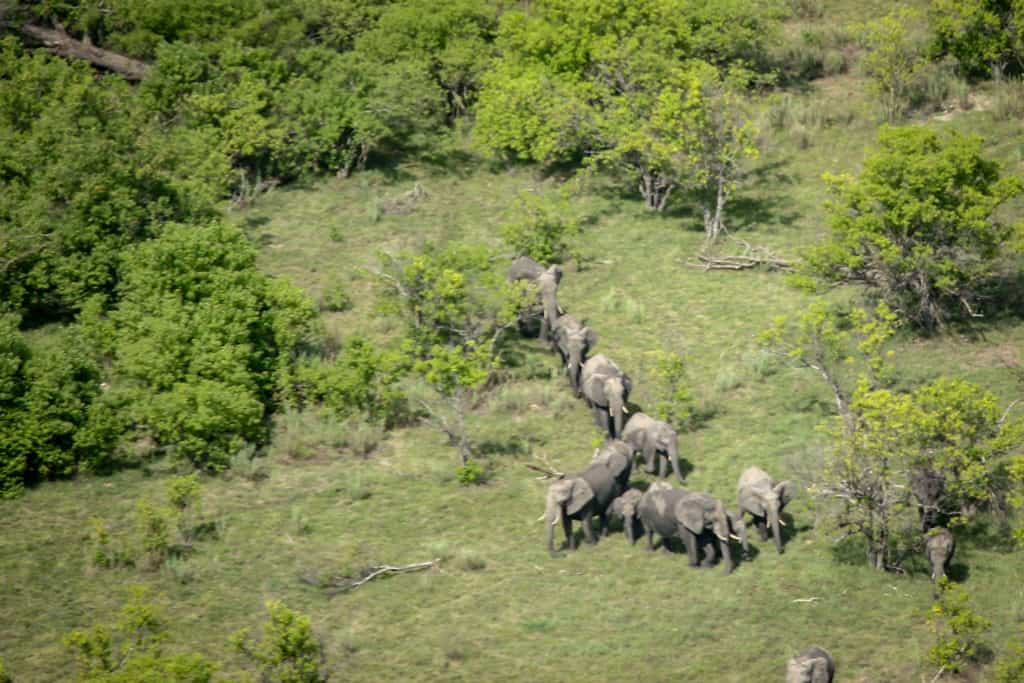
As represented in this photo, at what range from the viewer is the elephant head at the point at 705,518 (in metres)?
25.1

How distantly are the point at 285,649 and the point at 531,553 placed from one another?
16.9 feet

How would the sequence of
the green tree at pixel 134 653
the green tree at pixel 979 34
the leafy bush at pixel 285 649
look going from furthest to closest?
the green tree at pixel 979 34 < the leafy bush at pixel 285 649 < the green tree at pixel 134 653

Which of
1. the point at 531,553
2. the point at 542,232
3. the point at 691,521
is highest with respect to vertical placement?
the point at 542,232

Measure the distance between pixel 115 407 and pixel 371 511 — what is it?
5.28m

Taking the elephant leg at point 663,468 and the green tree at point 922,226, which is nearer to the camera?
the elephant leg at point 663,468

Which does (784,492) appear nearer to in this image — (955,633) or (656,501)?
(656,501)

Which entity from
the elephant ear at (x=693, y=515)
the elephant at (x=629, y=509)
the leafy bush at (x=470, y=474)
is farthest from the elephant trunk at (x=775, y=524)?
the leafy bush at (x=470, y=474)

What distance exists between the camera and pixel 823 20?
48656 mm

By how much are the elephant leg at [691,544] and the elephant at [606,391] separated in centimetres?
408

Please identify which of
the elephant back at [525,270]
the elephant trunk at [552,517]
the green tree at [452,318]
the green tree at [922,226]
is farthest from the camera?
the elephant back at [525,270]

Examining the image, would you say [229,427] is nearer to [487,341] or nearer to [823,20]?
[487,341]

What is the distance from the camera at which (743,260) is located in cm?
3641

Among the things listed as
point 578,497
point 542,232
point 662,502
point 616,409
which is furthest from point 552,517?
point 542,232

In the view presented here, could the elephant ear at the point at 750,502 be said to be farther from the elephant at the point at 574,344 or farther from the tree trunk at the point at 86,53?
the tree trunk at the point at 86,53
